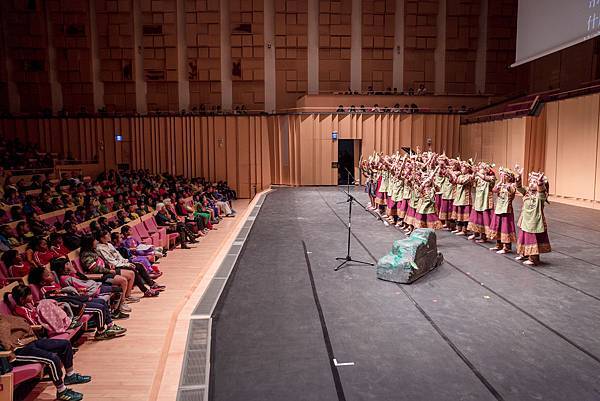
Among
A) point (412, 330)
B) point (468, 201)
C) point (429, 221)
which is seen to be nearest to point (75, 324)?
point (412, 330)

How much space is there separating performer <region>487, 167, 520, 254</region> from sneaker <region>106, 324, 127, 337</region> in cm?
545

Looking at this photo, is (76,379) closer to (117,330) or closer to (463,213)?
(117,330)

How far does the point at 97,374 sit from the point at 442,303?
352 centimetres

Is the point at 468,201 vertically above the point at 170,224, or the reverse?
the point at 468,201

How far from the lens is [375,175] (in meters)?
12.0

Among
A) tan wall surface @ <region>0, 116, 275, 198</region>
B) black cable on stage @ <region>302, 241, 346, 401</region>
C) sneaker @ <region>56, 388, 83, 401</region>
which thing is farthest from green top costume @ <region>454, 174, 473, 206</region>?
tan wall surface @ <region>0, 116, 275, 198</region>

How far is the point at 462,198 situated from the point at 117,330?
6230 millimetres

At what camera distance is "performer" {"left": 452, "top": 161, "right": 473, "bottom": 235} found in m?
8.21

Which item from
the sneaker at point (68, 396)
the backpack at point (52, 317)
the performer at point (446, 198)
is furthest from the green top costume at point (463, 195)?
the sneaker at point (68, 396)

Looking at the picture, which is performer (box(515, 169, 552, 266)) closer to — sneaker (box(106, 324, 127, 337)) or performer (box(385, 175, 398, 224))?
performer (box(385, 175, 398, 224))

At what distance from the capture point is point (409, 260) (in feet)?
18.8

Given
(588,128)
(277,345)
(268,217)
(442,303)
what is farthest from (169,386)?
(588,128)

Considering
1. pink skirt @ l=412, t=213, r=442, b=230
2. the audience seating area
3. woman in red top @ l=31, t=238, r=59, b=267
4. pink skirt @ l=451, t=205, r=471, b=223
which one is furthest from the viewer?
pink skirt @ l=451, t=205, r=471, b=223

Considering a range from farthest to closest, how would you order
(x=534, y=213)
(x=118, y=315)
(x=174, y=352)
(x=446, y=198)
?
→ 1. (x=446, y=198)
2. (x=534, y=213)
3. (x=118, y=315)
4. (x=174, y=352)
